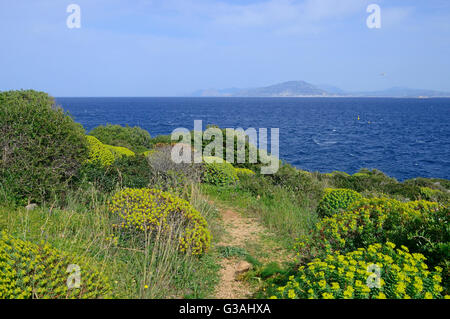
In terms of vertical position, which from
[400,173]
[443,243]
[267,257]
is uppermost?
[443,243]

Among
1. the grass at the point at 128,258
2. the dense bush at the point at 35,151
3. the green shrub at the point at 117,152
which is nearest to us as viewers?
the grass at the point at 128,258

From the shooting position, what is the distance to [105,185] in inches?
304

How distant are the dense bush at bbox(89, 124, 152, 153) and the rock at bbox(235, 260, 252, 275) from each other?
13932 mm

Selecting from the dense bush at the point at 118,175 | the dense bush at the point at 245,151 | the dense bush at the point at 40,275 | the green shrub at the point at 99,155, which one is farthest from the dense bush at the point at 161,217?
the dense bush at the point at 245,151

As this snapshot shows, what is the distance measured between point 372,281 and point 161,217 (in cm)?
321

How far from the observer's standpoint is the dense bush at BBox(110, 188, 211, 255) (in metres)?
5.01

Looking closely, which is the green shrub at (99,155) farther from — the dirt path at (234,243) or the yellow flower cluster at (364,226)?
the yellow flower cluster at (364,226)

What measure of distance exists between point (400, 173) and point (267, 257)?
29703 millimetres

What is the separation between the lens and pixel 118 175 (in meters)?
8.27

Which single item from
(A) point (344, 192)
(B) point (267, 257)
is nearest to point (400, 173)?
(A) point (344, 192)

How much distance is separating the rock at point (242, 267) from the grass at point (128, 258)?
0.34m

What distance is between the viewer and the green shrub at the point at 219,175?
10078mm

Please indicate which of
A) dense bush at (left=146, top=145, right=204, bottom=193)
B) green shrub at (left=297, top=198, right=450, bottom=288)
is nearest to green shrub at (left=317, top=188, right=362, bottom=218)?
green shrub at (left=297, top=198, right=450, bottom=288)
